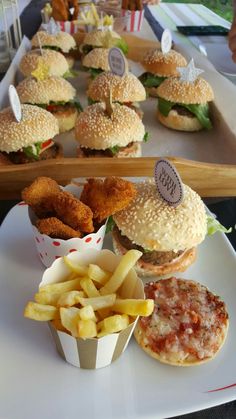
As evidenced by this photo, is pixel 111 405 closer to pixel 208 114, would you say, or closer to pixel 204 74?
pixel 208 114

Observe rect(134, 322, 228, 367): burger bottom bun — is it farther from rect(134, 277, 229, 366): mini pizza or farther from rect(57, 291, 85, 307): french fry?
rect(57, 291, 85, 307): french fry

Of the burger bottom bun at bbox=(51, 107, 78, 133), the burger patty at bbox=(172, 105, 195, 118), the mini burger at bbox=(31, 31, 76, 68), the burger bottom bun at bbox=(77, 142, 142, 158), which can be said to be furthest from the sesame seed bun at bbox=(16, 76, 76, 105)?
the mini burger at bbox=(31, 31, 76, 68)

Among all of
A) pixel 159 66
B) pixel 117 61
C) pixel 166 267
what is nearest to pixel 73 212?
pixel 166 267

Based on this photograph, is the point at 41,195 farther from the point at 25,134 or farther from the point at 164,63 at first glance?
the point at 164,63

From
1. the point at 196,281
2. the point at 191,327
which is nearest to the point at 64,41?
the point at 196,281

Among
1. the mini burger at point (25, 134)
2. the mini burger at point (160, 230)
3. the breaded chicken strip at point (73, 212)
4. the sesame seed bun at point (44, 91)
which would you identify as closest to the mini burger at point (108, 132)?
the mini burger at point (25, 134)

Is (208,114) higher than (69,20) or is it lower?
lower
